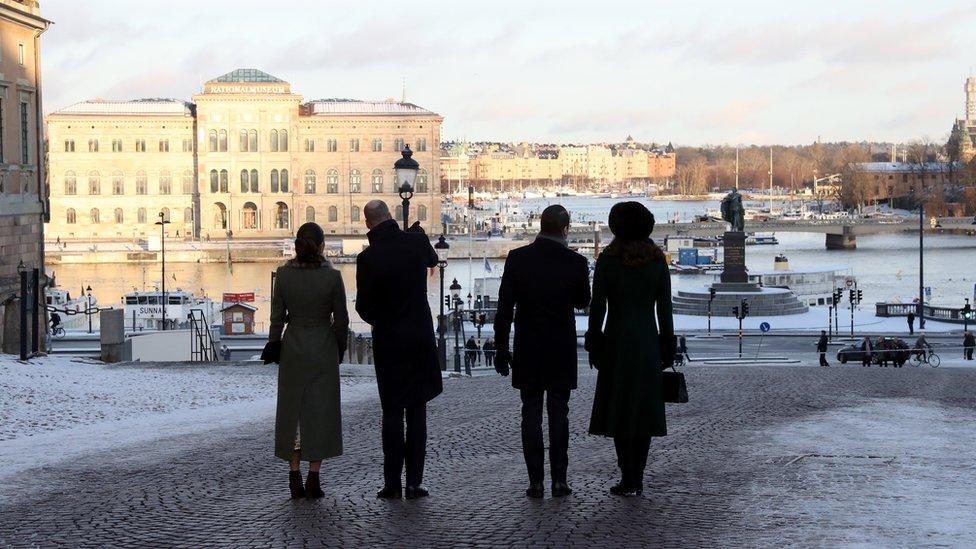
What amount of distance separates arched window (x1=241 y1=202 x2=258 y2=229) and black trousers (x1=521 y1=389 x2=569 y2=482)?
107 m

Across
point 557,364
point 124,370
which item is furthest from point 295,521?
point 124,370

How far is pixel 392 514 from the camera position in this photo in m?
8.42

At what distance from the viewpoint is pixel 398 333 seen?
883 cm

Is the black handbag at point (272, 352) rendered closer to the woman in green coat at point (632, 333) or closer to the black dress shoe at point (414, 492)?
the black dress shoe at point (414, 492)

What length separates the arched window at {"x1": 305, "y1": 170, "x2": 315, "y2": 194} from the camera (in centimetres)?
11506

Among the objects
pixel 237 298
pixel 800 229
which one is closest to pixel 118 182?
pixel 237 298

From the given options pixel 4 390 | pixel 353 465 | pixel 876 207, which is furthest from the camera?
pixel 876 207

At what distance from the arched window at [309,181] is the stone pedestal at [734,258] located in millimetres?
59789

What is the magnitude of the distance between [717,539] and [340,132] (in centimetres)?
10938

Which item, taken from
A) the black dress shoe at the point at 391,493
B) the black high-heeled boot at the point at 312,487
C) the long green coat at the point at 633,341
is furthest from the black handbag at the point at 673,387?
the black high-heeled boot at the point at 312,487

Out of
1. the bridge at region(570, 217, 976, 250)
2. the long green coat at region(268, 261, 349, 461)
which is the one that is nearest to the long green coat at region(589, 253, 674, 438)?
the long green coat at region(268, 261, 349, 461)

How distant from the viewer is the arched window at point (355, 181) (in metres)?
115

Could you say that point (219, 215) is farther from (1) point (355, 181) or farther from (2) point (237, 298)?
(2) point (237, 298)

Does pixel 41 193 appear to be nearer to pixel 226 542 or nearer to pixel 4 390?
pixel 4 390
